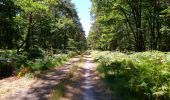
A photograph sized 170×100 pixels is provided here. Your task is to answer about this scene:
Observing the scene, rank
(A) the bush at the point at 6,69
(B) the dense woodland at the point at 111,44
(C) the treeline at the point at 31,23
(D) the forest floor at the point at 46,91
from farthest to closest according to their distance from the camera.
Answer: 1. (C) the treeline at the point at 31,23
2. (A) the bush at the point at 6,69
3. (B) the dense woodland at the point at 111,44
4. (D) the forest floor at the point at 46,91

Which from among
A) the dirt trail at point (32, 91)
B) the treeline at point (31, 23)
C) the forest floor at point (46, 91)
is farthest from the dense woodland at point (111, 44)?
the dirt trail at point (32, 91)

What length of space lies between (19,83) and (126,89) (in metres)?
6.35

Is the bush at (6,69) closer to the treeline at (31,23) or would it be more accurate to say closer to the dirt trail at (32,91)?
the treeline at (31,23)

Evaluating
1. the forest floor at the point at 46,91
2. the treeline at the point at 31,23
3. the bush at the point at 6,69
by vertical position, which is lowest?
the forest floor at the point at 46,91

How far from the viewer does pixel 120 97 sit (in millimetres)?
11758

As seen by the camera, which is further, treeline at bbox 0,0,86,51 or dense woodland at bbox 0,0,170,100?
treeline at bbox 0,0,86,51

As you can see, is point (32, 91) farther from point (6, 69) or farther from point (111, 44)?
point (111, 44)

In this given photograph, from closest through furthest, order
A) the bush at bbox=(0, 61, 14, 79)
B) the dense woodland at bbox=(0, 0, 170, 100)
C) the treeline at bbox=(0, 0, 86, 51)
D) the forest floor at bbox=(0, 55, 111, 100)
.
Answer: the forest floor at bbox=(0, 55, 111, 100) → the dense woodland at bbox=(0, 0, 170, 100) → the bush at bbox=(0, 61, 14, 79) → the treeline at bbox=(0, 0, 86, 51)

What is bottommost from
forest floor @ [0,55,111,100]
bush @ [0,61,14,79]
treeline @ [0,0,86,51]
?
forest floor @ [0,55,111,100]

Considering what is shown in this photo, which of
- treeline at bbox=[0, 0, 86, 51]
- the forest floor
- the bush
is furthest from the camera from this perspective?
treeline at bbox=[0, 0, 86, 51]

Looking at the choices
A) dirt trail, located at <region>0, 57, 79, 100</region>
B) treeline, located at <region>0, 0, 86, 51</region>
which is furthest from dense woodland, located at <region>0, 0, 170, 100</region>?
dirt trail, located at <region>0, 57, 79, 100</region>

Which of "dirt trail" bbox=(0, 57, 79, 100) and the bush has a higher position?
the bush

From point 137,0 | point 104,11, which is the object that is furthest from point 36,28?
point 137,0

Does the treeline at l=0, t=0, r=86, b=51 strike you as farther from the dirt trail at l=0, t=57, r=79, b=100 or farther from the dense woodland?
the dirt trail at l=0, t=57, r=79, b=100
